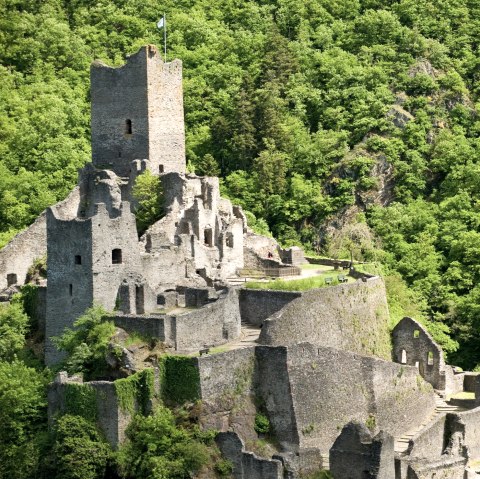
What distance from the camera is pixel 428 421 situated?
58.1 meters

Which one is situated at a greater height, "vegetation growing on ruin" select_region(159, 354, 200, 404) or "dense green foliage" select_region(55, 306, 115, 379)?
"dense green foliage" select_region(55, 306, 115, 379)

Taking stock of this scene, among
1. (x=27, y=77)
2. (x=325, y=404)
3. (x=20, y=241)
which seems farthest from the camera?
(x=27, y=77)

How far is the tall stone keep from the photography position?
66000mm

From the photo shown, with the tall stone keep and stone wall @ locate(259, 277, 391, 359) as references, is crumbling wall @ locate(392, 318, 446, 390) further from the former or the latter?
the tall stone keep

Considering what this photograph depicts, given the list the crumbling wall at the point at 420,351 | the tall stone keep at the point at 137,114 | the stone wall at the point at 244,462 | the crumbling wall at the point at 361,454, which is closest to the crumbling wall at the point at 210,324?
the stone wall at the point at 244,462

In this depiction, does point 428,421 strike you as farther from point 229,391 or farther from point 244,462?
point 244,462

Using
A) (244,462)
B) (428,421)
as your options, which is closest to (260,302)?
(428,421)

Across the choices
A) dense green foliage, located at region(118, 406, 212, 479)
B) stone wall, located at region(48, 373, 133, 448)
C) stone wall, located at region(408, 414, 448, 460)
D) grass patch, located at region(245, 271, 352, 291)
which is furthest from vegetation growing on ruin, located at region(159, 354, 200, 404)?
grass patch, located at region(245, 271, 352, 291)

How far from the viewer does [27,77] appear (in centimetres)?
9625

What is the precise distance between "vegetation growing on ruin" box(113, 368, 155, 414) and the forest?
18.2 m

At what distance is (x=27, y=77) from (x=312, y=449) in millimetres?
50542

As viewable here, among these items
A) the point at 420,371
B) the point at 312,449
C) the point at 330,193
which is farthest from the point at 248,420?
the point at 330,193

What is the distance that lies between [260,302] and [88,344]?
7.92 meters

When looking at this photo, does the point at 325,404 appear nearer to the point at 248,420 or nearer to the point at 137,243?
the point at 248,420
